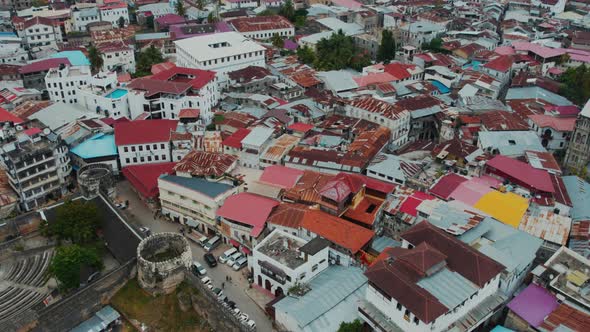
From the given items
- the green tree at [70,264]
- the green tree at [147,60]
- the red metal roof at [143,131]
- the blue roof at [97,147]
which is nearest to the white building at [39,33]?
the green tree at [147,60]

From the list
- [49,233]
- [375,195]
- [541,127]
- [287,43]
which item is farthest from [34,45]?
[541,127]

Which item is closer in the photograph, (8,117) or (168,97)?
(8,117)

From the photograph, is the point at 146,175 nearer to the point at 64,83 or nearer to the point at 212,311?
the point at 212,311

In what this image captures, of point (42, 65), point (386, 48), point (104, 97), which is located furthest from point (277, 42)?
point (42, 65)

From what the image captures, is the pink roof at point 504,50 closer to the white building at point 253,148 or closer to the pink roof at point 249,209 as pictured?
the white building at point 253,148

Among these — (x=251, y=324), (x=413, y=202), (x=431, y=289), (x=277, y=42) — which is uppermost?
(x=277, y=42)

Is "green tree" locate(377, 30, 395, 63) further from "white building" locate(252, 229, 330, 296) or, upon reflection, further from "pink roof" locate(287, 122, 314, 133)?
"white building" locate(252, 229, 330, 296)

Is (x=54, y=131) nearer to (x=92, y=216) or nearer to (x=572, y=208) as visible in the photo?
(x=92, y=216)
